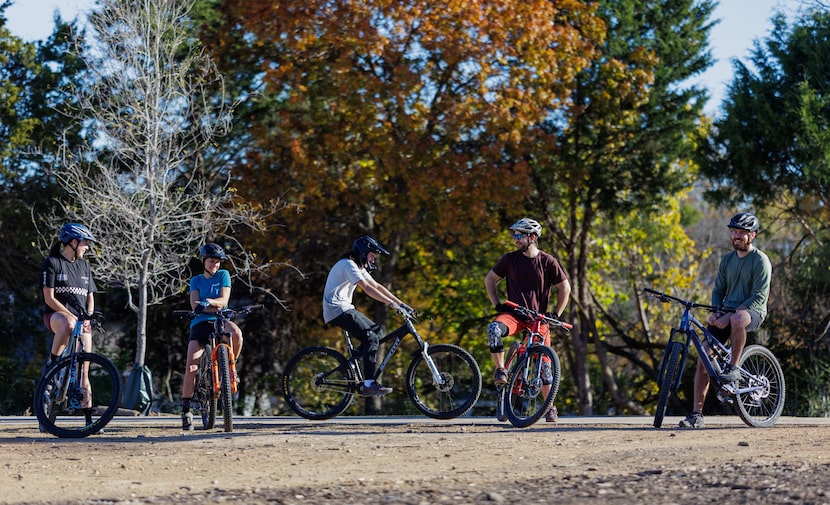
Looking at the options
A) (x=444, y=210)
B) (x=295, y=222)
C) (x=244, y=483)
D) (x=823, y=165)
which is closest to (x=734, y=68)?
(x=823, y=165)

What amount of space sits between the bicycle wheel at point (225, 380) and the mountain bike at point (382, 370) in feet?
4.88

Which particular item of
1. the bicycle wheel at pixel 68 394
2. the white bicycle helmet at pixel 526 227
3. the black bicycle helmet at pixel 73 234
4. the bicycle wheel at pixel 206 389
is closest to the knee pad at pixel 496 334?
the white bicycle helmet at pixel 526 227

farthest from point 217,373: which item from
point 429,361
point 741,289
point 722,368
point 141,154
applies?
point 141,154

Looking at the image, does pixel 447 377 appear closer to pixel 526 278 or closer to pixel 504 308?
pixel 504 308

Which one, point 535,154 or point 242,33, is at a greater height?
point 242,33

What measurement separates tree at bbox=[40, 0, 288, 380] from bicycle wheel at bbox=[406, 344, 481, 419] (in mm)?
7411

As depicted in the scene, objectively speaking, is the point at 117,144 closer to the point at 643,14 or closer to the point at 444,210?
the point at 444,210

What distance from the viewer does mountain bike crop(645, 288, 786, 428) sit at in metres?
11.6

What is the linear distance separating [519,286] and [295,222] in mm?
11627

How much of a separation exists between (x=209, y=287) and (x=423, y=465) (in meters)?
3.53

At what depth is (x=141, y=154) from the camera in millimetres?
20172

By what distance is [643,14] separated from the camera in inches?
993

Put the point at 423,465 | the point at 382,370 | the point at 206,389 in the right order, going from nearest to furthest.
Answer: the point at 423,465 → the point at 206,389 → the point at 382,370

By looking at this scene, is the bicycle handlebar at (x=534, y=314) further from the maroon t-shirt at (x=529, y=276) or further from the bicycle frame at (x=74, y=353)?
the bicycle frame at (x=74, y=353)
